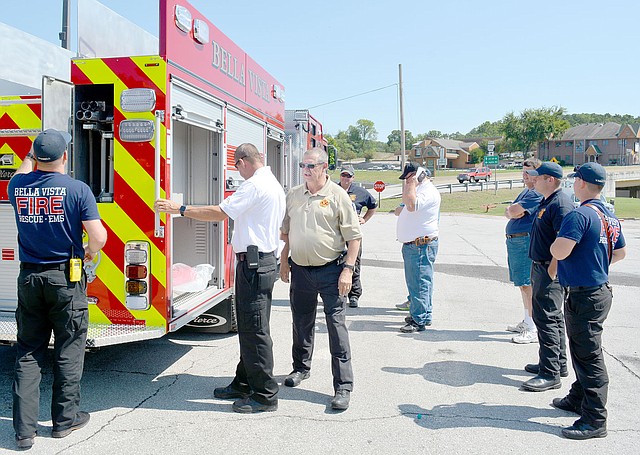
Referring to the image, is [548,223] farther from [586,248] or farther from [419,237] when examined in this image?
[419,237]

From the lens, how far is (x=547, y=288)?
16.0ft

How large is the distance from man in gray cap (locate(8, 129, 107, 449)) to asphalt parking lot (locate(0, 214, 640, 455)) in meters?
0.24

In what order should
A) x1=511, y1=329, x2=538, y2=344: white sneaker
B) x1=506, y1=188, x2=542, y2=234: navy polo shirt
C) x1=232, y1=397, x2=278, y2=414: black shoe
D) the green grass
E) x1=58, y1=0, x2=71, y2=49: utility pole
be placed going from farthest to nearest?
the green grass < x1=511, y1=329, x2=538, y2=344: white sneaker < x1=506, y1=188, x2=542, y2=234: navy polo shirt < x1=58, y1=0, x2=71, y2=49: utility pole < x1=232, y1=397, x2=278, y2=414: black shoe

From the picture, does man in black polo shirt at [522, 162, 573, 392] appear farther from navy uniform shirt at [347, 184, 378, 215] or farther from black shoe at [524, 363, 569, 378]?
navy uniform shirt at [347, 184, 378, 215]

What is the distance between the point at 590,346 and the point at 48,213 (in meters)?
3.70

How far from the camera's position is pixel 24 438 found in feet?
12.0

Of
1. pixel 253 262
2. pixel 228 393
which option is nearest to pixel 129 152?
pixel 253 262

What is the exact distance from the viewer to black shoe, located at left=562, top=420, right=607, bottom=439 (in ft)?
12.7

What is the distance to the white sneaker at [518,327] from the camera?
641 centimetres

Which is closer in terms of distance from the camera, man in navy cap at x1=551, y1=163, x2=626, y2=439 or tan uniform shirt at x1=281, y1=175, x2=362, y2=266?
man in navy cap at x1=551, y1=163, x2=626, y2=439

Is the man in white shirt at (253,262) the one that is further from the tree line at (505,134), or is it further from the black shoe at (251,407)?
the tree line at (505,134)

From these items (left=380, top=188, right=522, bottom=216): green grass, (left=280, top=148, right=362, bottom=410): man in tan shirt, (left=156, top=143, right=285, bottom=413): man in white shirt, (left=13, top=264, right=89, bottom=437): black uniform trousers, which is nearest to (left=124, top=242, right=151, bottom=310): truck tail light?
(left=156, top=143, right=285, bottom=413): man in white shirt

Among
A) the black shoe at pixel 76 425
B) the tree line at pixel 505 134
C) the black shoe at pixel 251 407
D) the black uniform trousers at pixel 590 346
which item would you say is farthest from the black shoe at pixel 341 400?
the tree line at pixel 505 134

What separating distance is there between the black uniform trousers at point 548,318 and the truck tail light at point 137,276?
126 inches
